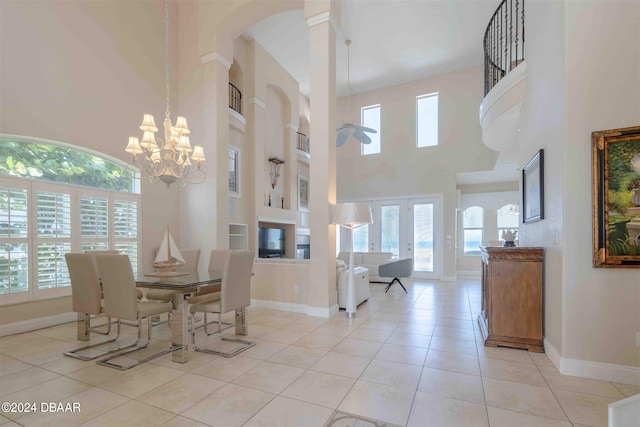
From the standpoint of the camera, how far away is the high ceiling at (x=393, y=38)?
588 cm

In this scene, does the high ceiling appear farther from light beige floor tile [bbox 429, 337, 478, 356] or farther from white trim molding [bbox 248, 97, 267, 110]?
light beige floor tile [bbox 429, 337, 478, 356]

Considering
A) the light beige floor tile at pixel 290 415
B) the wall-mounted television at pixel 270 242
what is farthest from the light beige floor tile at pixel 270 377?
the wall-mounted television at pixel 270 242

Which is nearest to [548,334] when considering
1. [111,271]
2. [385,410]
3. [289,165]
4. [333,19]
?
[385,410]

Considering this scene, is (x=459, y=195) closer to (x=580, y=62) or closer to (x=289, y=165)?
(x=289, y=165)

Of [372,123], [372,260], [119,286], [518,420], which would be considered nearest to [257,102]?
[372,123]

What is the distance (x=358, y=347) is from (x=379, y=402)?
1.06m

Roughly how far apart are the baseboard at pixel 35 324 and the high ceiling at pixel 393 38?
595 centimetres

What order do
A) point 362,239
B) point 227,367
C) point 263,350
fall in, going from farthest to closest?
point 362,239
point 263,350
point 227,367

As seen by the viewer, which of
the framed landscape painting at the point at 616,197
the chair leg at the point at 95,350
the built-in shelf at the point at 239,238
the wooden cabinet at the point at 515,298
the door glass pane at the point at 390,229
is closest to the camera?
the framed landscape painting at the point at 616,197

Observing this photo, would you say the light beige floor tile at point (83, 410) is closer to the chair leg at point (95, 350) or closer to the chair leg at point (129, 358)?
the chair leg at point (129, 358)

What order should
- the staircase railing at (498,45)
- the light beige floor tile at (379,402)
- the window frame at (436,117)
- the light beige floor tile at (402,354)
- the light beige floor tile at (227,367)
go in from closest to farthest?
the light beige floor tile at (379,402) → the light beige floor tile at (227,367) → the light beige floor tile at (402,354) → the staircase railing at (498,45) → the window frame at (436,117)

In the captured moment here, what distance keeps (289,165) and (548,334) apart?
22.9 ft

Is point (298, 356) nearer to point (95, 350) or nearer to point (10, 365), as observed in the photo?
point (95, 350)

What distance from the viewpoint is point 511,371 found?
2646 mm
